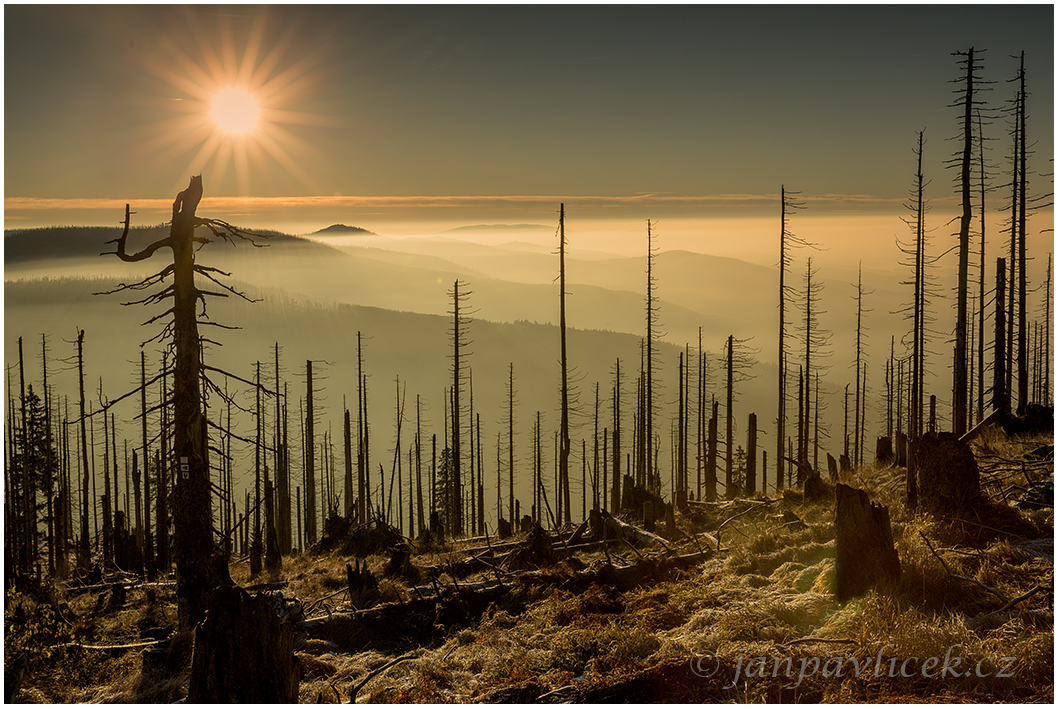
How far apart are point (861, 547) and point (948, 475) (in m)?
3.42

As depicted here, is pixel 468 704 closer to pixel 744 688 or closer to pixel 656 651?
pixel 656 651

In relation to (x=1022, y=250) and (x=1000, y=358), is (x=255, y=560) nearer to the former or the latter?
(x=1000, y=358)

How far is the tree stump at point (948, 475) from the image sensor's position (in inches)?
453

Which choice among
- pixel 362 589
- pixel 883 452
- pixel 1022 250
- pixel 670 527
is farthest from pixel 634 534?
pixel 1022 250

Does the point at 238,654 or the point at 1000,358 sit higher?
the point at 1000,358

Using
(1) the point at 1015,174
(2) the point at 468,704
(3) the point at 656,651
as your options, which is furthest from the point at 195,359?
(1) the point at 1015,174

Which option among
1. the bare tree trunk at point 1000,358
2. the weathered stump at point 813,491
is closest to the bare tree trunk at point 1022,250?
the bare tree trunk at point 1000,358

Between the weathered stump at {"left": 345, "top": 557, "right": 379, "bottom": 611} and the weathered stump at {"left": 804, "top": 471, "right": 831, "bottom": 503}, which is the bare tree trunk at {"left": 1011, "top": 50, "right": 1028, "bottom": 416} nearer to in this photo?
the weathered stump at {"left": 804, "top": 471, "right": 831, "bottom": 503}

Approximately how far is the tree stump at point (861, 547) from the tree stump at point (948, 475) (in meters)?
2.92

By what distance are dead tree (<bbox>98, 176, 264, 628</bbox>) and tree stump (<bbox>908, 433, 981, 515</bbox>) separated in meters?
13.6

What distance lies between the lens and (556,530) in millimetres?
20781

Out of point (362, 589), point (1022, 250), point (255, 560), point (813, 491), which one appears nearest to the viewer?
point (362, 589)

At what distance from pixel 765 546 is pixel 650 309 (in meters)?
21.6

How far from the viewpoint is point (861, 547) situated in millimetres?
9680
